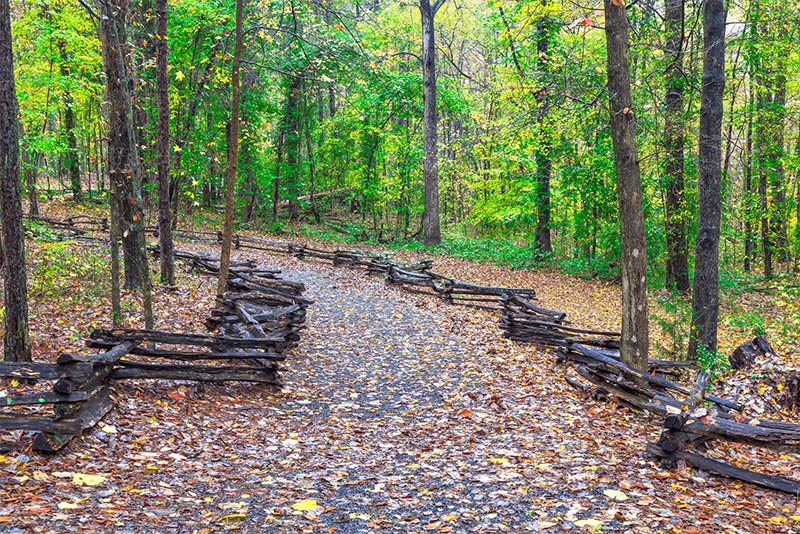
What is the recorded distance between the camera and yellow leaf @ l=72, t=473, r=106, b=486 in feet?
14.6

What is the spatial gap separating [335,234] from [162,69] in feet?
52.8

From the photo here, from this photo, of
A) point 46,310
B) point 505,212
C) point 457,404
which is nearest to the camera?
point 457,404

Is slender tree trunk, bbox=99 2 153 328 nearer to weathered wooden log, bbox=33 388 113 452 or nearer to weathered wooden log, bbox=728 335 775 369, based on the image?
weathered wooden log, bbox=33 388 113 452

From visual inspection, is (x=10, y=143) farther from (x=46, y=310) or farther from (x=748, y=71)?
(x=748, y=71)

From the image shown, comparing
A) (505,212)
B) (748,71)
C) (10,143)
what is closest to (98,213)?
(505,212)

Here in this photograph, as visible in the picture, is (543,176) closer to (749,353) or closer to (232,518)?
(749,353)

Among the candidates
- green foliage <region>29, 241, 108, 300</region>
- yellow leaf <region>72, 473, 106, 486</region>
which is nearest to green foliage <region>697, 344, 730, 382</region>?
yellow leaf <region>72, 473, 106, 486</region>

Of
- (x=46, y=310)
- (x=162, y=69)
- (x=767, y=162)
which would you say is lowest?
(x=46, y=310)

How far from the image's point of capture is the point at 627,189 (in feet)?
24.6

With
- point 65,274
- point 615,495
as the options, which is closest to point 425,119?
point 65,274

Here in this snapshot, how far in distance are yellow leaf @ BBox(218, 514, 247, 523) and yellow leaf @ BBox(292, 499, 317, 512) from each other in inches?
16.9

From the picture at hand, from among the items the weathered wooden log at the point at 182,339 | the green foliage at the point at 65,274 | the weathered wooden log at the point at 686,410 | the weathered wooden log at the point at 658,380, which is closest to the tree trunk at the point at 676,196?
the weathered wooden log at the point at 658,380

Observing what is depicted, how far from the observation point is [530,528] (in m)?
4.29

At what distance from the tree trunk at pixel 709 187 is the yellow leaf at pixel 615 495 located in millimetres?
5908
